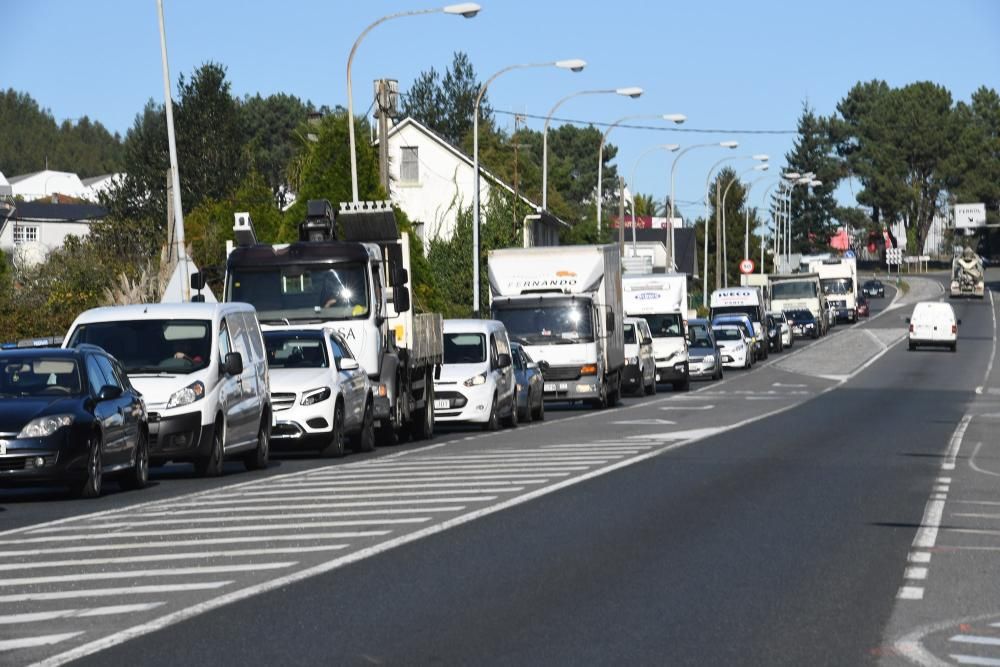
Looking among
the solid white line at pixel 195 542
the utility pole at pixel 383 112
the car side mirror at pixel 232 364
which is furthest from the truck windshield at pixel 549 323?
the solid white line at pixel 195 542

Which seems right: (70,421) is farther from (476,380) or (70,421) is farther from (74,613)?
(476,380)

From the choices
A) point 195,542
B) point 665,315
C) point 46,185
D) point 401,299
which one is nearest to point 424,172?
point 665,315

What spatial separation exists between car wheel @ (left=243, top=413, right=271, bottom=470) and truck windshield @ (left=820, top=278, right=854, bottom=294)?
84022 millimetres

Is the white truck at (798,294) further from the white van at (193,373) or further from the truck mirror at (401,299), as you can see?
the white van at (193,373)

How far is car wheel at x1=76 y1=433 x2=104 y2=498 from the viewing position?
56.0 feet

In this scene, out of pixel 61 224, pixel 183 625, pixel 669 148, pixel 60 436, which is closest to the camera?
pixel 183 625

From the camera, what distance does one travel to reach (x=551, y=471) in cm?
2008

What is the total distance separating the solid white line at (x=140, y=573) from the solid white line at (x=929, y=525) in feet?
14.6

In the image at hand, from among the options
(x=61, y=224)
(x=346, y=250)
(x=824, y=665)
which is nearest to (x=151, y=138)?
(x=61, y=224)

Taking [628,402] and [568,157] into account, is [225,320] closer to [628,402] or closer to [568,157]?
[628,402]

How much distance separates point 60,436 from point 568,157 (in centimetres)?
15450

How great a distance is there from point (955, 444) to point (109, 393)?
495 inches

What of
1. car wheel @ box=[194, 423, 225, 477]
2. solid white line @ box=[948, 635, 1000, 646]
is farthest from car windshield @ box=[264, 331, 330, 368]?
solid white line @ box=[948, 635, 1000, 646]

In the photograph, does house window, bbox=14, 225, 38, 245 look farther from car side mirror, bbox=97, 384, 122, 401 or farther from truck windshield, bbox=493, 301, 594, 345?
car side mirror, bbox=97, 384, 122, 401
